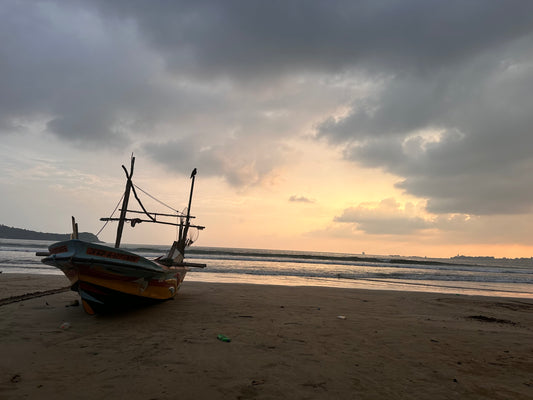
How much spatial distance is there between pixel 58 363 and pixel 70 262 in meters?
3.12

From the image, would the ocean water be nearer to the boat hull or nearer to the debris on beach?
the boat hull

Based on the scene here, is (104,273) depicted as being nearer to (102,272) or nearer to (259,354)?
(102,272)

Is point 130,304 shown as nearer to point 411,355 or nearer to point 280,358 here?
point 280,358

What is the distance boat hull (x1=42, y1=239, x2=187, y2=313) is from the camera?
7695mm

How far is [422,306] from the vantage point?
11.6m

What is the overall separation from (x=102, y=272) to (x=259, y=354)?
15.6 ft

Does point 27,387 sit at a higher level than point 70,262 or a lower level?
lower

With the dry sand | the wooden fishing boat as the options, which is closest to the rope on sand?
the dry sand

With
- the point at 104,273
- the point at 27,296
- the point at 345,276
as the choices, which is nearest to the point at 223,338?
the point at 104,273

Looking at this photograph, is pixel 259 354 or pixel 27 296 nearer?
pixel 259 354

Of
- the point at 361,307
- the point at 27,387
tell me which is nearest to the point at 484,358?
the point at 361,307

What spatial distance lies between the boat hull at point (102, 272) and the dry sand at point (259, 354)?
1.59ft

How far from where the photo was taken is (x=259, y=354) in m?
5.53

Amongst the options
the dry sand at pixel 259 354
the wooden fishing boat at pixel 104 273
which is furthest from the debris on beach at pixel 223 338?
the wooden fishing boat at pixel 104 273
